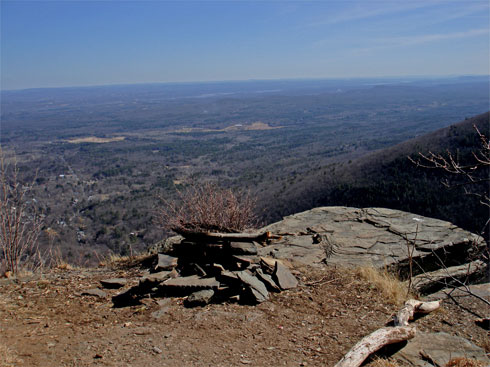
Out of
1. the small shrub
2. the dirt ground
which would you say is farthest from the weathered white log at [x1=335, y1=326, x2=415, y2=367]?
the small shrub

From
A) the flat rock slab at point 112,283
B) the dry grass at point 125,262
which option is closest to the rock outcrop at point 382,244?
the dry grass at point 125,262

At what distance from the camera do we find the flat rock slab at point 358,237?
21.4 ft

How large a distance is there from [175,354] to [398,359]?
2306 mm

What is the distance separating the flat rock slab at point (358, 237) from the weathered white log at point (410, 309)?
141 cm

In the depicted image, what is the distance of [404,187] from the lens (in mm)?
21594

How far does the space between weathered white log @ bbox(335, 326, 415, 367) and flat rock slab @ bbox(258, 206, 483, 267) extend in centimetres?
215

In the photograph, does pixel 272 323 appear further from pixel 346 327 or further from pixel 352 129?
pixel 352 129

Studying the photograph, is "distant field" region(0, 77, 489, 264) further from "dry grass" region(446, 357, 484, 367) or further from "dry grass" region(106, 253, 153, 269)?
"dry grass" region(446, 357, 484, 367)

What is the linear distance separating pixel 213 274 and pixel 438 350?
2.98 metres

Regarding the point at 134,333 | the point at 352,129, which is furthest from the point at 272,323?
the point at 352,129

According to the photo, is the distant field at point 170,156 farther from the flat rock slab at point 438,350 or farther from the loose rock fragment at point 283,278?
the flat rock slab at point 438,350

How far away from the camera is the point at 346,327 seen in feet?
14.6


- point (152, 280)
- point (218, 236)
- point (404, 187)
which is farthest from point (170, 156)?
point (152, 280)

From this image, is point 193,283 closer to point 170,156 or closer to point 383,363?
point 383,363
